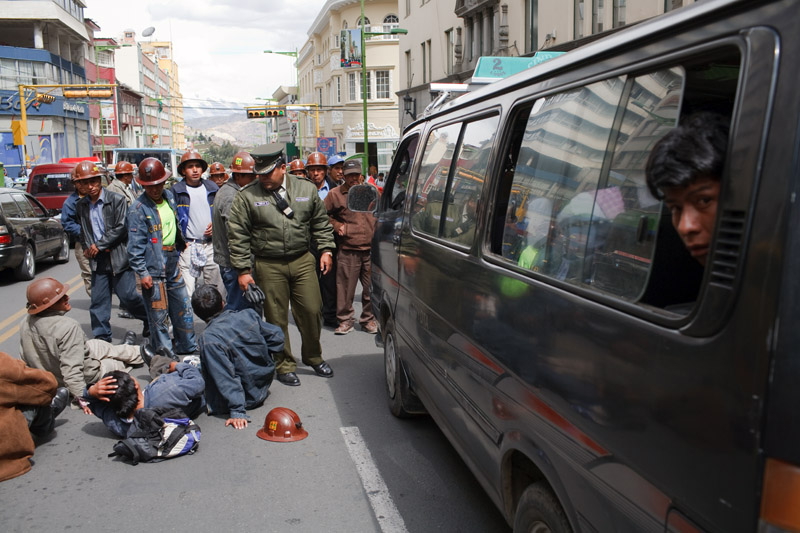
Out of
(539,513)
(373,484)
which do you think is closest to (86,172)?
(373,484)

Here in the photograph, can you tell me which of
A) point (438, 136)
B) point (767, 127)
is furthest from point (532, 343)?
point (438, 136)

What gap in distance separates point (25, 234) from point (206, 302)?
8.60m

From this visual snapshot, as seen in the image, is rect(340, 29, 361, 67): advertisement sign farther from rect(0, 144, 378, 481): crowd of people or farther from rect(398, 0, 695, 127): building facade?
rect(0, 144, 378, 481): crowd of people

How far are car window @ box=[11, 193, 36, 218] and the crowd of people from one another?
20.0ft

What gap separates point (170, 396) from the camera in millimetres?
4906

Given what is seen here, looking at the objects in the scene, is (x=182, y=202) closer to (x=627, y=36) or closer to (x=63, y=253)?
(x=627, y=36)

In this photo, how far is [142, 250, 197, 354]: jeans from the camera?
657 cm

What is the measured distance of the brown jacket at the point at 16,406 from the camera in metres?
4.21

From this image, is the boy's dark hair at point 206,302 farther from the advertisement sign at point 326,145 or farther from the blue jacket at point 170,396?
the advertisement sign at point 326,145

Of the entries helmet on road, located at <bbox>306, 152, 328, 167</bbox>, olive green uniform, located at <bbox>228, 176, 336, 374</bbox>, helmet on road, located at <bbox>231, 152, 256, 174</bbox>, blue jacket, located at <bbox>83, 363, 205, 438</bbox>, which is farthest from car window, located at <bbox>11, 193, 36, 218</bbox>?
blue jacket, located at <bbox>83, 363, 205, 438</bbox>

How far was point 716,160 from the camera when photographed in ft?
5.63

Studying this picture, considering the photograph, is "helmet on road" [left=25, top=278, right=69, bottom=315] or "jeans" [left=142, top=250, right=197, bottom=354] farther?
"jeans" [left=142, top=250, right=197, bottom=354]

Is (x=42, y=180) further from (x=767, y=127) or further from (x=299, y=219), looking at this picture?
(x=767, y=127)

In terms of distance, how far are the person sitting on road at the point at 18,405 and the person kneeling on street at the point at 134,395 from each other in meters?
0.29
